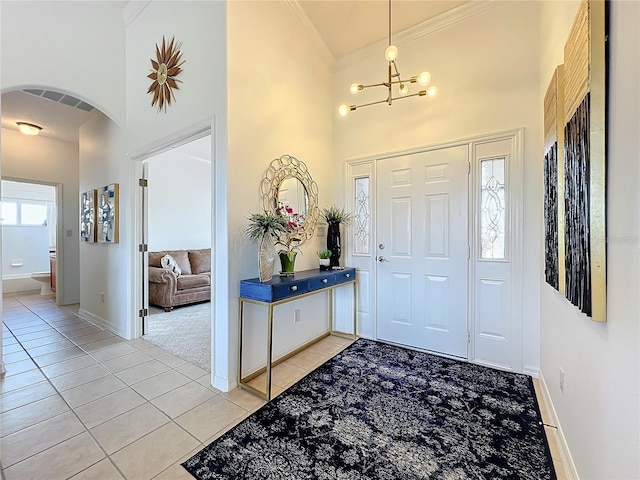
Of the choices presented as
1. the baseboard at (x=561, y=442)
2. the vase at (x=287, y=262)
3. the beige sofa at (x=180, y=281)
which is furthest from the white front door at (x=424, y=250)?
the beige sofa at (x=180, y=281)

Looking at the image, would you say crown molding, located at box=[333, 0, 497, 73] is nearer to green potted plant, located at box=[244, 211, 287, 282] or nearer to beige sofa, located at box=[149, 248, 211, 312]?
green potted plant, located at box=[244, 211, 287, 282]

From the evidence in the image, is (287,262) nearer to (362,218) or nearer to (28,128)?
(362,218)

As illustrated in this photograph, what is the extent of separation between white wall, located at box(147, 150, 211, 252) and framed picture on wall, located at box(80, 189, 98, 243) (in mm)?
1547

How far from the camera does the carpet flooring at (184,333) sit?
2.92 metres

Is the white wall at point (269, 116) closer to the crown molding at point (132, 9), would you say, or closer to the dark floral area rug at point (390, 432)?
the dark floral area rug at point (390, 432)

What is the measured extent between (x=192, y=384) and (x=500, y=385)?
2608mm

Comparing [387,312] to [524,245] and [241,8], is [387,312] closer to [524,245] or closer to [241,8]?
[524,245]

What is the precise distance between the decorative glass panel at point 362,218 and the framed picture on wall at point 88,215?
3.60 m

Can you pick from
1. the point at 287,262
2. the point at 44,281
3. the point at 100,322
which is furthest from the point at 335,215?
the point at 44,281

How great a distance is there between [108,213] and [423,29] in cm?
436

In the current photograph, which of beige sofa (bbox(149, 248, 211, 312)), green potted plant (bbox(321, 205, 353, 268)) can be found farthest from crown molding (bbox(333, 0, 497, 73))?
beige sofa (bbox(149, 248, 211, 312))

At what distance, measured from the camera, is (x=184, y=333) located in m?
3.54

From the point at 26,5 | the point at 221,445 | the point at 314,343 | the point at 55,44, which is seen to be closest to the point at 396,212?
the point at 314,343

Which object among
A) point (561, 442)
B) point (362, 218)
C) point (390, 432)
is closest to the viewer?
point (561, 442)
